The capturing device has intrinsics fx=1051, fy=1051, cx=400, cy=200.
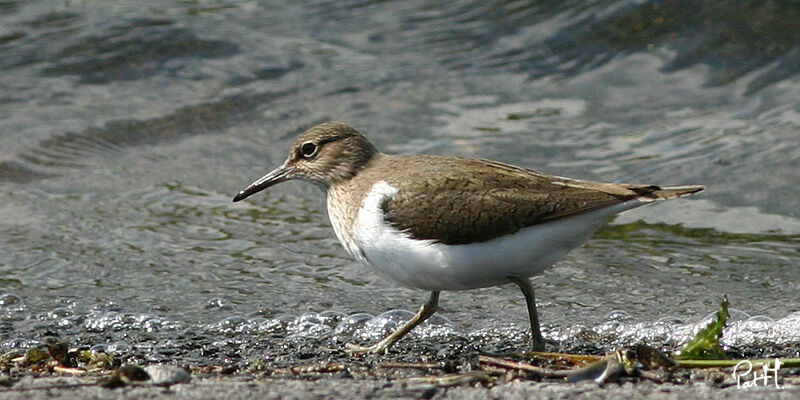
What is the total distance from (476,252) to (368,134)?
5.09 metres

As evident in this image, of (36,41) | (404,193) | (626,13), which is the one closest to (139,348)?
(404,193)

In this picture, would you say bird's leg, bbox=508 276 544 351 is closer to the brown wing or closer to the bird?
the bird

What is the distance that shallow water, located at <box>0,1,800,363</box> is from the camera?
6.75m

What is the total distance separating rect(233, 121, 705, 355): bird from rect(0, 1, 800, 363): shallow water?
0.74 meters

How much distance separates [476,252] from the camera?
5.62m

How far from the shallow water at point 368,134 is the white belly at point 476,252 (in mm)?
701

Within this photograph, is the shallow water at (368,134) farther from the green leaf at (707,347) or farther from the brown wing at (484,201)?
the brown wing at (484,201)

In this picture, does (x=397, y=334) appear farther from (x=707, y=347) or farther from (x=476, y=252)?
(x=707, y=347)

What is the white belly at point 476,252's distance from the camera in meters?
5.62

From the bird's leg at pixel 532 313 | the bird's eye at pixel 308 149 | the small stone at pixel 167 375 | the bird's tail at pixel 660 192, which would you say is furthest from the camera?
the bird's eye at pixel 308 149

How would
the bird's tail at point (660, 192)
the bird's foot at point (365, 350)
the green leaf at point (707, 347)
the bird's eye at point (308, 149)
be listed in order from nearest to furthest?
1. the green leaf at point (707, 347)
2. the bird's tail at point (660, 192)
3. the bird's foot at point (365, 350)
4. the bird's eye at point (308, 149)

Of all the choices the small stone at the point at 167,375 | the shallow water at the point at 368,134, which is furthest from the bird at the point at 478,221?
the small stone at the point at 167,375
